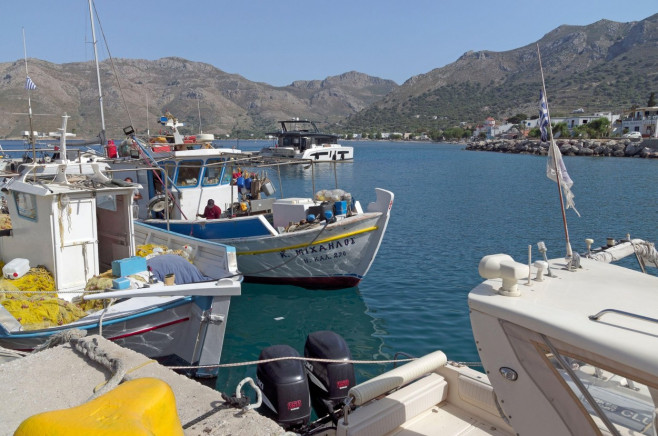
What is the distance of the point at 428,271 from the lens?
15656 mm

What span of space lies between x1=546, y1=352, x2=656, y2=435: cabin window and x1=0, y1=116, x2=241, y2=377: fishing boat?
5555 mm

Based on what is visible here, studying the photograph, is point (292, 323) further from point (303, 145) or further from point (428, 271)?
point (303, 145)

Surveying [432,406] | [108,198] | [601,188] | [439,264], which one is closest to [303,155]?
[601,188]

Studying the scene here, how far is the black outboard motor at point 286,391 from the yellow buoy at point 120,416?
7.58ft

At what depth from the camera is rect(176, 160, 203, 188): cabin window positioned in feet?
47.7

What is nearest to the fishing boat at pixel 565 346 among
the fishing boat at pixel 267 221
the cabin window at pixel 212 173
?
the fishing boat at pixel 267 221

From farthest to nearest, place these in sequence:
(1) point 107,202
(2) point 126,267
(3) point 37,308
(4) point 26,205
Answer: (1) point 107,202
(4) point 26,205
(2) point 126,267
(3) point 37,308

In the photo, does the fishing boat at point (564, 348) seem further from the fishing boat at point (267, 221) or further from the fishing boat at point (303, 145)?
the fishing boat at point (303, 145)

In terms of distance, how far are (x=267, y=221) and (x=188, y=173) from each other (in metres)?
3.12

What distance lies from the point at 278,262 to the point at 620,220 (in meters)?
18.2

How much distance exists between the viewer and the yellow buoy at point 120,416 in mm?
2592

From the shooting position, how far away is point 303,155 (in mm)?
61156

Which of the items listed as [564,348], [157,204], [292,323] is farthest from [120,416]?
[157,204]

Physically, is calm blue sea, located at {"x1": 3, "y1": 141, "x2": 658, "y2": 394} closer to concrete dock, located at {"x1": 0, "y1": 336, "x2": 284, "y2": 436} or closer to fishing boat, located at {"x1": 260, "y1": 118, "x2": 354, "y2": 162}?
concrete dock, located at {"x1": 0, "y1": 336, "x2": 284, "y2": 436}
